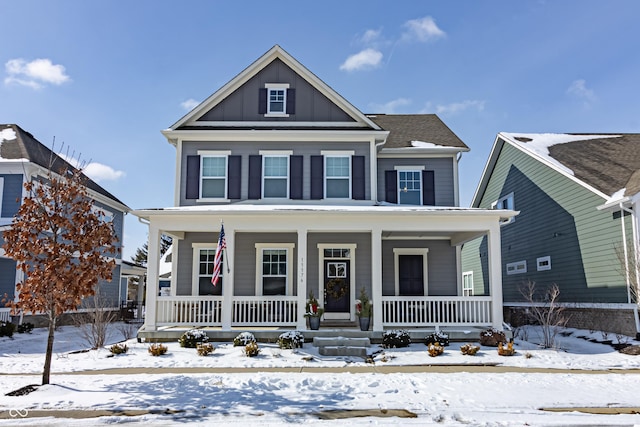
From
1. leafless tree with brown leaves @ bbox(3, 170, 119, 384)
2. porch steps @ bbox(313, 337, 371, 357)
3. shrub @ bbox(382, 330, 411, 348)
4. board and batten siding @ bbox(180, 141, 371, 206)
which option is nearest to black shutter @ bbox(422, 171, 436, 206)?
board and batten siding @ bbox(180, 141, 371, 206)

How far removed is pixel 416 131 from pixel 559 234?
6.09 metres

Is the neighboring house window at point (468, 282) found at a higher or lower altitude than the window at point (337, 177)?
lower

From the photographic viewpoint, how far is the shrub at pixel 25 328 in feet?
55.3

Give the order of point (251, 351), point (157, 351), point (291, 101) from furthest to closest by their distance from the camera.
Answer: point (291, 101) → point (157, 351) → point (251, 351)

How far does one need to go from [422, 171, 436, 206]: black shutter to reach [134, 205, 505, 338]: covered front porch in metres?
1.23

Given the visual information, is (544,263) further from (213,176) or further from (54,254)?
(54,254)

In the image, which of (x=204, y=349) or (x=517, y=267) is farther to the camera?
(x=517, y=267)

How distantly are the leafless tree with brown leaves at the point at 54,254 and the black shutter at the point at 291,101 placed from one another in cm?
890

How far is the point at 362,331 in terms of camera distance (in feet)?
44.0

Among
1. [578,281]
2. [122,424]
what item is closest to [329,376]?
[122,424]

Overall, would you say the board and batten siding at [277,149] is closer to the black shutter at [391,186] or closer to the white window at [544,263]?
the black shutter at [391,186]

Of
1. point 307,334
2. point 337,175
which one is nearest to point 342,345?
point 307,334

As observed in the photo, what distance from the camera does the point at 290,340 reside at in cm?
1251

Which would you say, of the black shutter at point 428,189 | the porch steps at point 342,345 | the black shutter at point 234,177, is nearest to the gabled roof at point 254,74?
the black shutter at point 234,177
